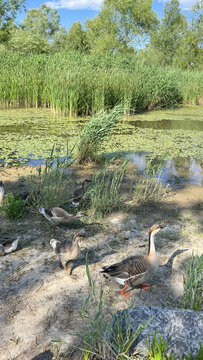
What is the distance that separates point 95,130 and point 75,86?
6038mm

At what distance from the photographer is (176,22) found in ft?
156

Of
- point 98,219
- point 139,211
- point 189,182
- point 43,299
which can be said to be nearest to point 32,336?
point 43,299

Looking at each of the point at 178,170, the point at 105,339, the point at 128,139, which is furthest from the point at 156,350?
the point at 128,139

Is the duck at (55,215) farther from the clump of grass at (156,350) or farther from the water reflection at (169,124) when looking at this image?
the water reflection at (169,124)

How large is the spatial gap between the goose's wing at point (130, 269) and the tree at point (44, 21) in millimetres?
78774

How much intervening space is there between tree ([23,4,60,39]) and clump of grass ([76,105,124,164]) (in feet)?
245

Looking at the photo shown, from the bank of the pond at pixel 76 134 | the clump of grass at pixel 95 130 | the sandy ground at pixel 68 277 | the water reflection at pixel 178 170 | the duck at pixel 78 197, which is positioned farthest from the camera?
the bank of the pond at pixel 76 134

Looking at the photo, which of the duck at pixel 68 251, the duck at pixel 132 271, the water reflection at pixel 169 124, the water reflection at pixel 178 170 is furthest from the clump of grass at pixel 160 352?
the water reflection at pixel 169 124

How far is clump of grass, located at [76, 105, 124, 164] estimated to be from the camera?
663 centimetres

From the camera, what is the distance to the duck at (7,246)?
368 cm

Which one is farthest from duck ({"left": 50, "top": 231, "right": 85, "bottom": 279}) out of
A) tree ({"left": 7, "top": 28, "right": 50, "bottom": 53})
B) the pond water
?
tree ({"left": 7, "top": 28, "right": 50, "bottom": 53})

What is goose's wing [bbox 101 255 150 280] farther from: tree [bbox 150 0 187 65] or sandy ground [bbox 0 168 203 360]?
tree [bbox 150 0 187 65]

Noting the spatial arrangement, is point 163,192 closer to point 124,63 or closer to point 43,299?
point 43,299

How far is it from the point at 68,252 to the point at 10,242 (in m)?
0.77
